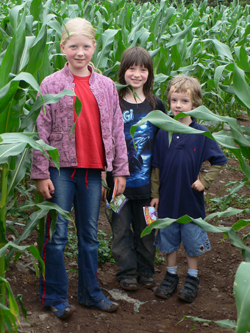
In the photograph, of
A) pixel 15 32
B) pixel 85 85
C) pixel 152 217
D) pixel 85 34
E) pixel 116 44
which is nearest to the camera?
pixel 15 32

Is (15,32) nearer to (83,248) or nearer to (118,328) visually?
(83,248)

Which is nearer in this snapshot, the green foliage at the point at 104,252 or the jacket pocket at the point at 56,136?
the jacket pocket at the point at 56,136

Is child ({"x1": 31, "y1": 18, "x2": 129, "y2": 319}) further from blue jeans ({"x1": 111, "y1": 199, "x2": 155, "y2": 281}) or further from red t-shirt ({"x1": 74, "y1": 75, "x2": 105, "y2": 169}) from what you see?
blue jeans ({"x1": 111, "y1": 199, "x2": 155, "y2": 281})

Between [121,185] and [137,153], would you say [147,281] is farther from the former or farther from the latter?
[137,153]

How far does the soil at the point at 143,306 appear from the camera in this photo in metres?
2.65

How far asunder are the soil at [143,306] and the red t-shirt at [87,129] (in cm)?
98

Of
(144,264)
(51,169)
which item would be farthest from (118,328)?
(51,169)

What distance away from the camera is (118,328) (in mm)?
2678

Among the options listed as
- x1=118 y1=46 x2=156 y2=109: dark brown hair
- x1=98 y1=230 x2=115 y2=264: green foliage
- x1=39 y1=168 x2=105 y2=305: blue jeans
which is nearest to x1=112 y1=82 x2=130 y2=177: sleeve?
x1=39 y1=168 x2=105 y2=305: blue jeans

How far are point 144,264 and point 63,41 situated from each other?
178 centimetres

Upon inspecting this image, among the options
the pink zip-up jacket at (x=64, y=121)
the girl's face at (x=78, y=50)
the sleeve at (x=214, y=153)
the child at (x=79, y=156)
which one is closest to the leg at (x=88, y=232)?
Result: the child at (x=79, y=156)

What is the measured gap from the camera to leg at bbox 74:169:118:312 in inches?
106

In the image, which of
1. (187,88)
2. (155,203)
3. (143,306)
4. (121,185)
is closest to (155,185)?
(155,203)

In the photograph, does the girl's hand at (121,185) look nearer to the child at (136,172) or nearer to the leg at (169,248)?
the child at (136,172)
